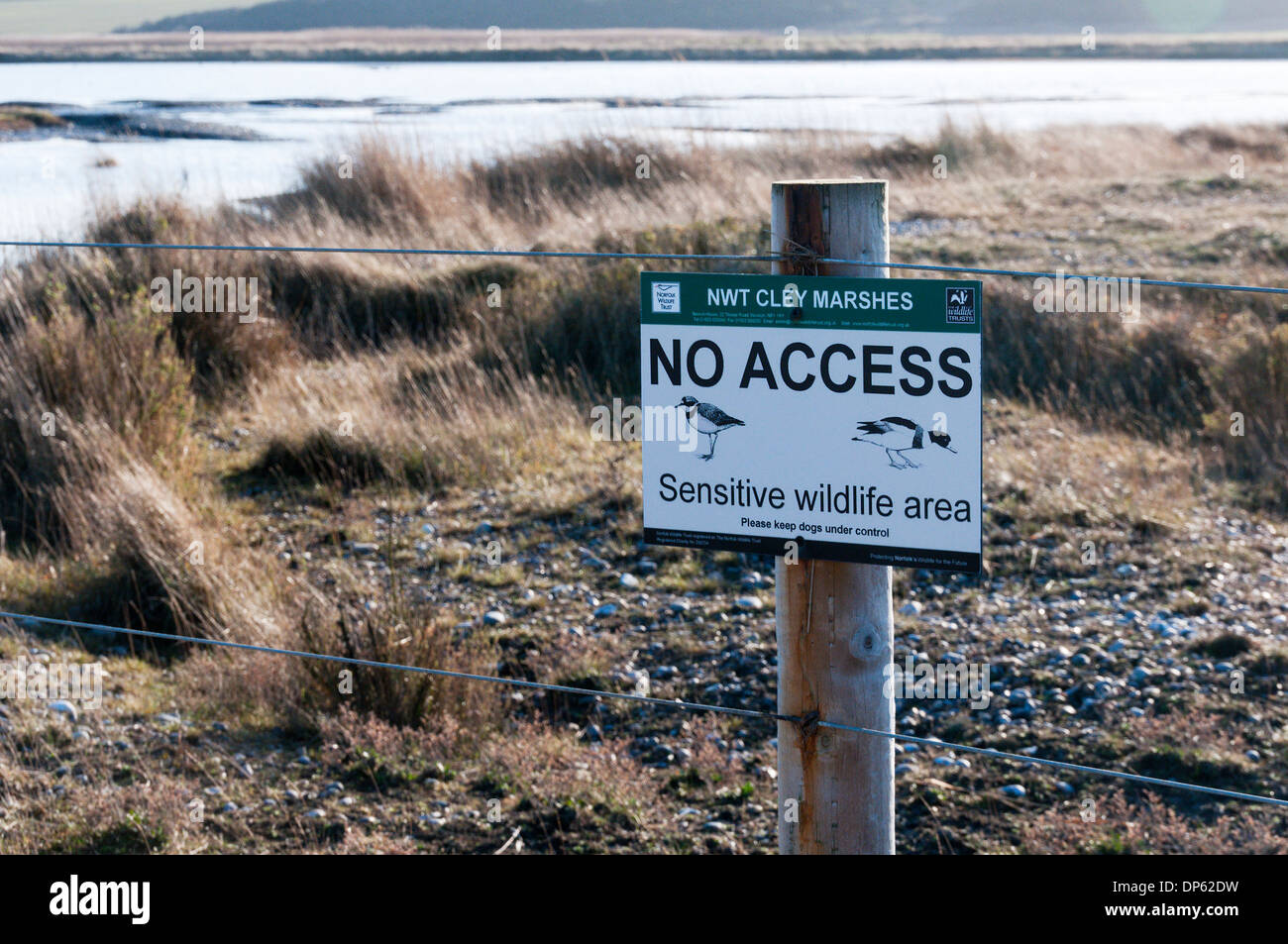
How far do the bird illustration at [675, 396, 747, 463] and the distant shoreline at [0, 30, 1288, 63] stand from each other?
191 ft

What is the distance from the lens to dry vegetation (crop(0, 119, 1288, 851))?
382cm

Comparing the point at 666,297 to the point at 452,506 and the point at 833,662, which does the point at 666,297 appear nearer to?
the point at 833,662

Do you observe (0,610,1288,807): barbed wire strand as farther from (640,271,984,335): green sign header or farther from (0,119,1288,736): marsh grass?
(0,119,1288,736): marsh grass

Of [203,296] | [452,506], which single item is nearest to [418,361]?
[203,296]

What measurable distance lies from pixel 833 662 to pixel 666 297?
79cm

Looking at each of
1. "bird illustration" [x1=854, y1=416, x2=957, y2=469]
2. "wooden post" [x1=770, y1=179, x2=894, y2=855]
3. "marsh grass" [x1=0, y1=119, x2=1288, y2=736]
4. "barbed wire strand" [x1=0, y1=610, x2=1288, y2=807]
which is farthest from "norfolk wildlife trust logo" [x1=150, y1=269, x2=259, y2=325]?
"bird illustration" [x1=854, y1=416, x2=957, y2=469]

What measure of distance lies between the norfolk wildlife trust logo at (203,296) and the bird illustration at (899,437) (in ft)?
23.6

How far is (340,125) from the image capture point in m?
15.9

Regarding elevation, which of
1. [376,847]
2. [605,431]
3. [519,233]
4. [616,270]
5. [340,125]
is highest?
[340,125]

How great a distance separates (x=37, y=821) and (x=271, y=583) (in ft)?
5.78

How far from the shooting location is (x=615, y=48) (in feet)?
246

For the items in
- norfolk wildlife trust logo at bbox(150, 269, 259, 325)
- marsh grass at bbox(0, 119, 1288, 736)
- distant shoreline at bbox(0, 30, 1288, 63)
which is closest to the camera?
marsh grass at bbox(0, 119, 1288, 736)
